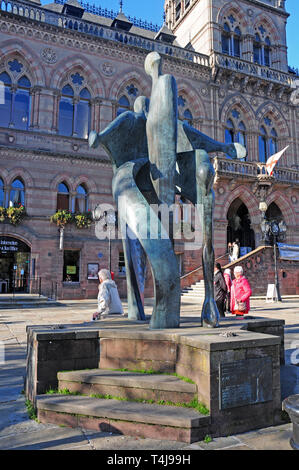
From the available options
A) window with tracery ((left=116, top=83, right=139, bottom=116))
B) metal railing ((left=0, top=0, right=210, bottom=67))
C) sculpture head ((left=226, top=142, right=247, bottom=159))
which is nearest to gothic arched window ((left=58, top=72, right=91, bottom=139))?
window with tracery ((left=116, top=83, right=139, bottom=116))

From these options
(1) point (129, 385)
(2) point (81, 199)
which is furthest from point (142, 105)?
(2) point (81, 199)

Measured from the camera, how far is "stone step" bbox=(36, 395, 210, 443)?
11.5 feet

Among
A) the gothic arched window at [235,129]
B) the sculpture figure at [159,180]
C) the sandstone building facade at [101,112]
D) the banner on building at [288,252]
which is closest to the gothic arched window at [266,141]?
the sandstone building facade at [101,112]

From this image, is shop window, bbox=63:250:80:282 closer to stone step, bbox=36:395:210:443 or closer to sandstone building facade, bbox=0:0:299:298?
sandstone building facade, bbox=0:0:299:298

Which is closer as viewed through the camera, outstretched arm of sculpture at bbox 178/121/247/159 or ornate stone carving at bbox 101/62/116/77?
outstretched arm of sculpture at bbox 178/121/247/159

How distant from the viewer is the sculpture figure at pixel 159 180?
16.8ft

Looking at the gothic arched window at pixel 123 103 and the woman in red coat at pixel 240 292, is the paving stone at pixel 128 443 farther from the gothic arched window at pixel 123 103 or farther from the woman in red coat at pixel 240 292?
the gothic arched window at pixel 123 103

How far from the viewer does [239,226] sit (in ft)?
91.8

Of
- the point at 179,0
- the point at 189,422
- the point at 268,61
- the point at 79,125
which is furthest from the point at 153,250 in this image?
the point at 179,0

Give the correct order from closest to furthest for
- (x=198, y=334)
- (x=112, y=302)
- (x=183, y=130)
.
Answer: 1. (x=198, y=334)
2. (x=183, y=130)
3. (x=112, y=302)

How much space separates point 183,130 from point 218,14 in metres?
25.5

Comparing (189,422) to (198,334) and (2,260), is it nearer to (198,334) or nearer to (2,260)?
(198,334)

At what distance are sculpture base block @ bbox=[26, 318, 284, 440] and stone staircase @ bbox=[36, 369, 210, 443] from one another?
12 centimetres

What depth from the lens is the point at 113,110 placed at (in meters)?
22.5
